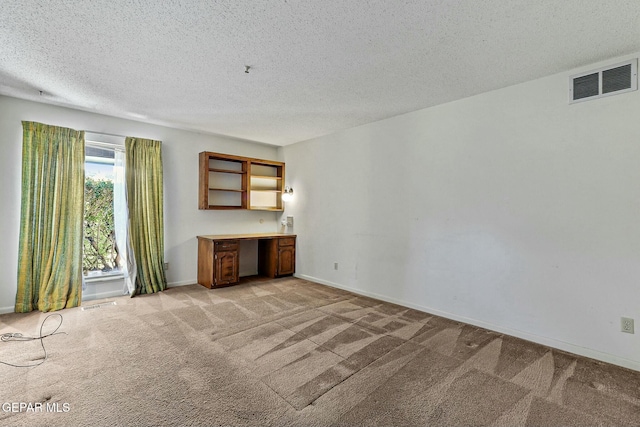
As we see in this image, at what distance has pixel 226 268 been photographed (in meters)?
4.90

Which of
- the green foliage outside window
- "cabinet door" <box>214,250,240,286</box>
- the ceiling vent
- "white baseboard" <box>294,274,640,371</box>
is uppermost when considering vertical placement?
the ceiling vent

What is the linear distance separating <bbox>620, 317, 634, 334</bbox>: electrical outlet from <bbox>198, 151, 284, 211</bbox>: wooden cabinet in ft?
16.5

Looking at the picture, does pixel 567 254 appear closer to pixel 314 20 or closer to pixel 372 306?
pixel 372 306

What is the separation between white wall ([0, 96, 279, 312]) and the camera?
361cm

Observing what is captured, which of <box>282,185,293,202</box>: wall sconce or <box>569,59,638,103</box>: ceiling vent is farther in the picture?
<box>282,185,293,202</box>: wall sconce

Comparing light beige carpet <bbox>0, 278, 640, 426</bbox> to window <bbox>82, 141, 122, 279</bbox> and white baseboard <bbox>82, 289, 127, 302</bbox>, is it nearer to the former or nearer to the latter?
white baseboard <bbox>82, 289, 127, 302</bbox>

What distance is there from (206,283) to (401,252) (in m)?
3.19

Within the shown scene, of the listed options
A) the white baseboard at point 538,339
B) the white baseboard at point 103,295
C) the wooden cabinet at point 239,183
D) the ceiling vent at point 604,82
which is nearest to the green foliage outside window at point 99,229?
the white baseboard at point 103,295

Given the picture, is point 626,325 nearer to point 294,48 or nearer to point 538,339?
point 538,339

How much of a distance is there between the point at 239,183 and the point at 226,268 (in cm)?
169

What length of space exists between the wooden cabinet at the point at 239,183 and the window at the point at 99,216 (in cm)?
Result: 131

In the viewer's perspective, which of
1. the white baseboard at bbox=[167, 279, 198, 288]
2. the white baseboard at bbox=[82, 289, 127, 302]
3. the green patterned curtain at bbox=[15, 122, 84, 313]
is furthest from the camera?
the white baseboard at bbox=[167, 279, 198, 288]

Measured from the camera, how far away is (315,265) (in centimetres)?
544

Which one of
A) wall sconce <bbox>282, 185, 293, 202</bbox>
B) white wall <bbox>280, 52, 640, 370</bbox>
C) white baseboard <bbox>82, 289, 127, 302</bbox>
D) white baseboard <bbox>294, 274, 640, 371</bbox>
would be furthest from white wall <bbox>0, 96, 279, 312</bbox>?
white baseboard <bbox>294, 274, 640, 371</bbox>
